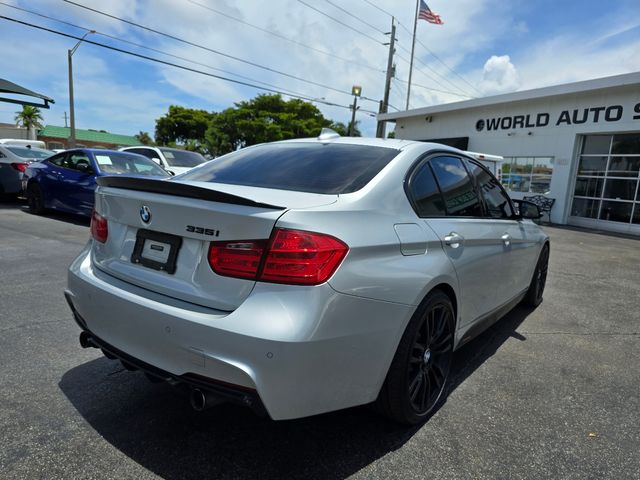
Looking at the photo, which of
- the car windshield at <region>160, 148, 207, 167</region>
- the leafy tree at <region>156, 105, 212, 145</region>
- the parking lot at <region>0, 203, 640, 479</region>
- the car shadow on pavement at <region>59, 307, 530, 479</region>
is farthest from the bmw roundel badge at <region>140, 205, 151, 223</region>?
the leafy tree at <region>156, 105, 212, 145</region>

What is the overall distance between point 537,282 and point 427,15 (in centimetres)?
2392

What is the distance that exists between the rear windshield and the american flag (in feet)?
82.4

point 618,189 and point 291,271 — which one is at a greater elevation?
point 618,189

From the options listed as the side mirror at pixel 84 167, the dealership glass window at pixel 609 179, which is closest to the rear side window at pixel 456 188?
the side mirror at pixel 84 167

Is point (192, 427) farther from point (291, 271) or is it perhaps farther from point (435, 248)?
point (435, 248)

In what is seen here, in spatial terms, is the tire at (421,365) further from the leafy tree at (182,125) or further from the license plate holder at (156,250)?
the leafy tree at (182,125)

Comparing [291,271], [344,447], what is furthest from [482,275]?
[291,271]

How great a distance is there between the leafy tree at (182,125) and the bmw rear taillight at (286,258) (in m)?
56.6

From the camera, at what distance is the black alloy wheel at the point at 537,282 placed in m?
4.72

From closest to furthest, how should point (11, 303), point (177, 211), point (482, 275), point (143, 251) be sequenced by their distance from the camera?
point (177, 211) < point (143, 251) < point (482, 275) < point (11, 303)

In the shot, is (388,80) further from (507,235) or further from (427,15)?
(507,235)

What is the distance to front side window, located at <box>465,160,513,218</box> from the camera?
351 cm

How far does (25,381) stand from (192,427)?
1159 mm

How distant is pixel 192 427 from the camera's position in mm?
2340
